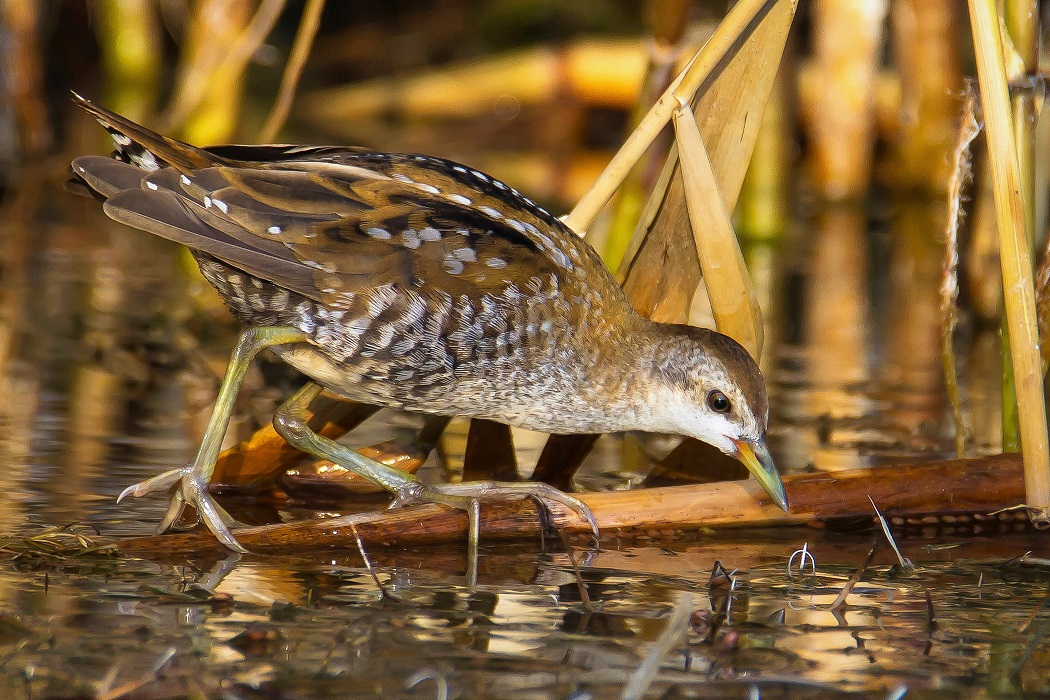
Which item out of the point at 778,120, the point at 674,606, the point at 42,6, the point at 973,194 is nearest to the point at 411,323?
the point at 674,606

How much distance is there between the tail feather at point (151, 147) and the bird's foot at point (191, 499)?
30.7 inches

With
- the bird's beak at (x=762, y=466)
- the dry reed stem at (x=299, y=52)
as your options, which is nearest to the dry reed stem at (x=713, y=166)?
the bird's beak at (x=762, y=466)

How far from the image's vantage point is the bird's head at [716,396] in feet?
11.7

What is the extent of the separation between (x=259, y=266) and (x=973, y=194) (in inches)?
207

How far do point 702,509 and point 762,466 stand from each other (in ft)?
0.63

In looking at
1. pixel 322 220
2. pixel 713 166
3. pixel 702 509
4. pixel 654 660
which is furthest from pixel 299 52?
pixel 654 660

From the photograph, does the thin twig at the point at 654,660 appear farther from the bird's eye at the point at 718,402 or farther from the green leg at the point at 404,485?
the bird's eye at the point at 718,402

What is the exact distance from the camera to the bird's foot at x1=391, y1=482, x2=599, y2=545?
11.3 feet

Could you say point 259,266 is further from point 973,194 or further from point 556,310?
point 973,194

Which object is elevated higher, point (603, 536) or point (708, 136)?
point (708, 136)

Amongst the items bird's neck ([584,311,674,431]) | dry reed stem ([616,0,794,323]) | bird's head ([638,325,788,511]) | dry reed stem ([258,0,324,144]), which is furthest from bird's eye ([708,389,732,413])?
dry reed stem ([258,0,324,144])

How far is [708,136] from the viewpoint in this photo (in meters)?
4.09

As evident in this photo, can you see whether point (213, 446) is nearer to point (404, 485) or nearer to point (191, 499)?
point (191, 499)

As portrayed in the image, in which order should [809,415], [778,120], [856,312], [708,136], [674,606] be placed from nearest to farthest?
1. [674,606]
2. [708,136]
3. [809,415]
4. [856,312]
5. [778,120]
